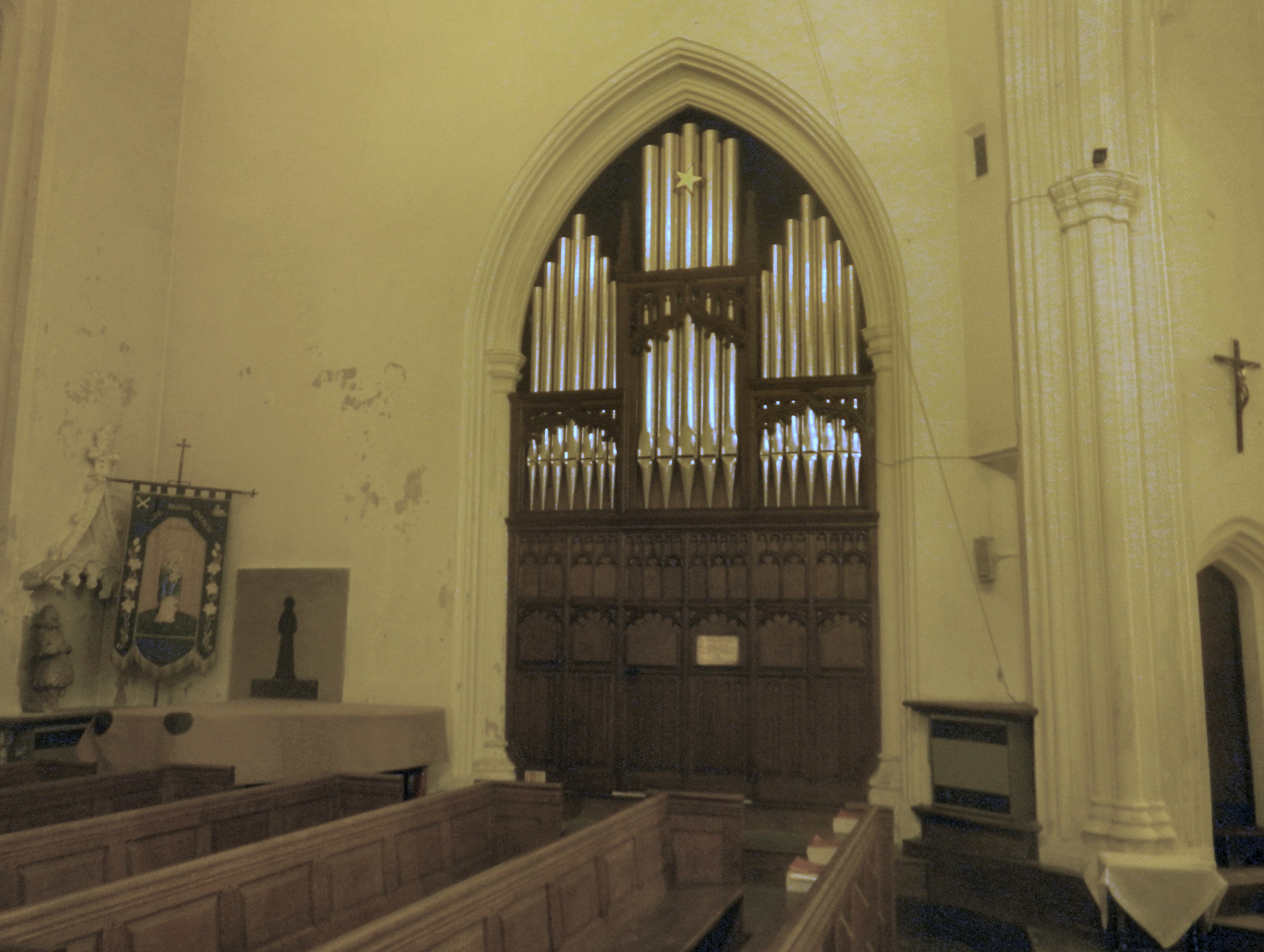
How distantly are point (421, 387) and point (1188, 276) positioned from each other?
17.3 ft

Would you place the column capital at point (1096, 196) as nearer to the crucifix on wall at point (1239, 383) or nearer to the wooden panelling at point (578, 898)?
the crucifix on wall at point (1239, 383)

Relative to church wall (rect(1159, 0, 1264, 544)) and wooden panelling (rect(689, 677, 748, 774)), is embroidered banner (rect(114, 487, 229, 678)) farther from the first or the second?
church wall (rect(1159, 0, 1264, 544))

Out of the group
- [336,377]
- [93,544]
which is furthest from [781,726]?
[93,544]

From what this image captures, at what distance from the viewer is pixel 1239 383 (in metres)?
6.36

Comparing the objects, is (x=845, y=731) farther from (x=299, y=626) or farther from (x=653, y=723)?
(x=299, y=626)

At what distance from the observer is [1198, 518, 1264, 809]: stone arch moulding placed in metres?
6.38

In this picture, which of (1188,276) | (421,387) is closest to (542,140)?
(421,387)

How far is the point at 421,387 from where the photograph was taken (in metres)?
7.94

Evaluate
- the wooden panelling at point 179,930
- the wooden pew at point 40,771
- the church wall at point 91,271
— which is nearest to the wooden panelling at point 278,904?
the wooden panelling at point 179,930

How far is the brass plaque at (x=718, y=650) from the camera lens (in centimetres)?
743

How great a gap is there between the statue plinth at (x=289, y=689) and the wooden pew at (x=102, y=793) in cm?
224

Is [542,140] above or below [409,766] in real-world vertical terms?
above

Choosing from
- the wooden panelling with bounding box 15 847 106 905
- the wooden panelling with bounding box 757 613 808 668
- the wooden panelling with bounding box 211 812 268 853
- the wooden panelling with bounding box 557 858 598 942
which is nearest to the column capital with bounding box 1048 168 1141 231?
the wooden panelling with bounding box 757 613 808 668

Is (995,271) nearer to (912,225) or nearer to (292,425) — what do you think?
(912,225)
